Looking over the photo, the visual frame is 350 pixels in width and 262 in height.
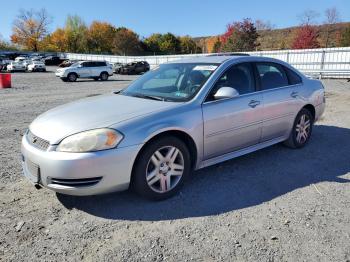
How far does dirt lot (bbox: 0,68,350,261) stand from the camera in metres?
2.73

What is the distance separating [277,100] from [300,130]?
0.94m

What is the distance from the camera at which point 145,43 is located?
85.6 metres

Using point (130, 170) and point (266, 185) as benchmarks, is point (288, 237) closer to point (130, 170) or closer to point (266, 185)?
point (266, 185)

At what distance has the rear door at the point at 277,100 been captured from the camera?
4.67 meters

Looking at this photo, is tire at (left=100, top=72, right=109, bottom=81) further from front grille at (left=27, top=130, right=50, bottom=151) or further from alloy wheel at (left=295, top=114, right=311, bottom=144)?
front grille at (left=27, top=130, right=50, bottom=151)

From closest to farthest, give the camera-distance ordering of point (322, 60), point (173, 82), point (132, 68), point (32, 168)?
point (32, 168) < point (173, 82) < point (322, 60) < point (132, 68)

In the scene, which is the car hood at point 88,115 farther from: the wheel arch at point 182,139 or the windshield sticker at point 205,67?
the windshield sticker at point 205,67

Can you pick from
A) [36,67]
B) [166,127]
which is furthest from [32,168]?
[36,67]

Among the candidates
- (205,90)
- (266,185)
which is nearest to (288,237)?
(266,185)

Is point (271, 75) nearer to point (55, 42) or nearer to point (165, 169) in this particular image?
point (165, 169)

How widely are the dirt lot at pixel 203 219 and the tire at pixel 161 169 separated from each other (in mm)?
150

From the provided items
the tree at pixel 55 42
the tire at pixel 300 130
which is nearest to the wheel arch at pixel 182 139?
the tire at pixel 300 130

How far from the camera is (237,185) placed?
4020mm

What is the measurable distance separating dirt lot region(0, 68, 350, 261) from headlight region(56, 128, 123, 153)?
→ 28.4 inches
